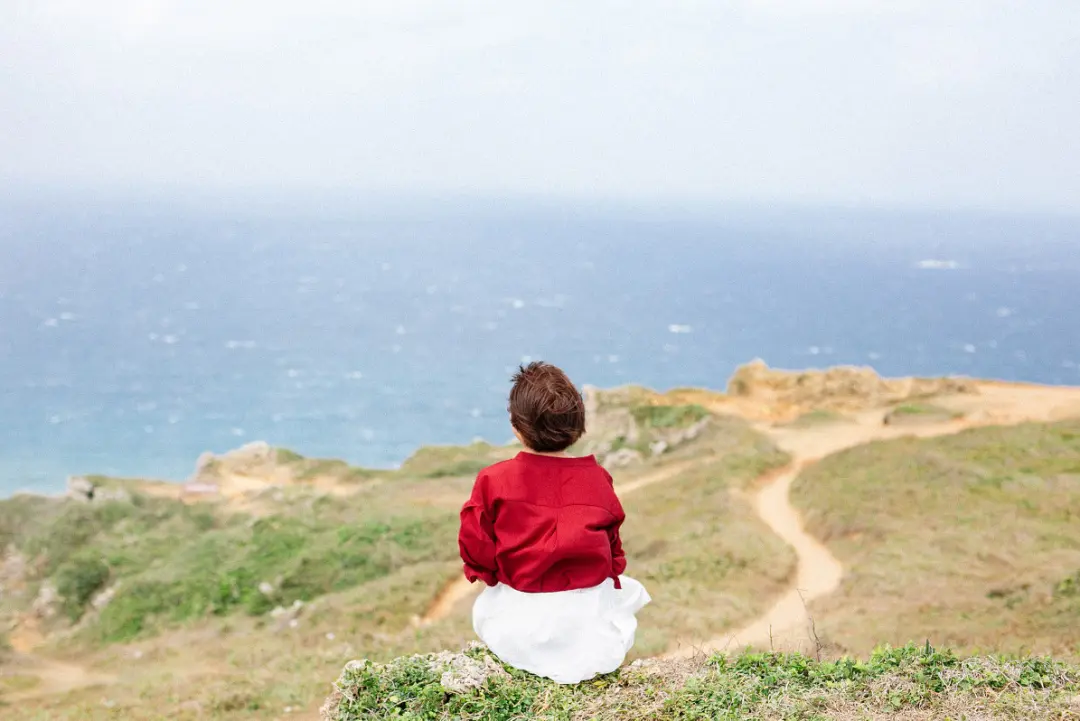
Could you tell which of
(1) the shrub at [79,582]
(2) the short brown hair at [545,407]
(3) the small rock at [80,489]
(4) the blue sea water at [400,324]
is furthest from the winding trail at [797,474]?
(4) the blue sea water at [400,324]

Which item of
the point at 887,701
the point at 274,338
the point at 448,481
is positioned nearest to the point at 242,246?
the point at 274,338

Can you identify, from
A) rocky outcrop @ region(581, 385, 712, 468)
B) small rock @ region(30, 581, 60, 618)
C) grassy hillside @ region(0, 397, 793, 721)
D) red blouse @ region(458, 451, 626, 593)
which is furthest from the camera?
rocky outcrop @ region(581, 385, 712, 468)

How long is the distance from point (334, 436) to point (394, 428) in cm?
396

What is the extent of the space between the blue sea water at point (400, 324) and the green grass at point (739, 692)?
48.4 meters

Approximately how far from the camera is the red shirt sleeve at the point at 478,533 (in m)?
4.66

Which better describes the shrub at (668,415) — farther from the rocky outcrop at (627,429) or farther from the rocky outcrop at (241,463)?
the rocky outcrop at (241,463)

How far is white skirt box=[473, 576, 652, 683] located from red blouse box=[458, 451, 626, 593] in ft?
0.35

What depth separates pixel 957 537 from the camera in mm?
14250

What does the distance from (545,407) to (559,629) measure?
1.28m

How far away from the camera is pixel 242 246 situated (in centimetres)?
11669

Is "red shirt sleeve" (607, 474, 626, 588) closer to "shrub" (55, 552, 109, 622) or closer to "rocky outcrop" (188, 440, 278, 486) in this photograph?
"shrub" (55, 552, 109, 622)

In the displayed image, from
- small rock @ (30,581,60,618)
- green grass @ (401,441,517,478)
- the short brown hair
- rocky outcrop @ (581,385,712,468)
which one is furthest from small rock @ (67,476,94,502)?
the short brown hair

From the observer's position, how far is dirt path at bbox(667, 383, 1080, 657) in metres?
11.3

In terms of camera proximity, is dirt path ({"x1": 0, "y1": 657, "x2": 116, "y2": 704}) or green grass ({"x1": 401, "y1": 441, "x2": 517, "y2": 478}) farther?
green grass ({"x1": 401, "y1": 441, "x2": 517, "y2": 478})
